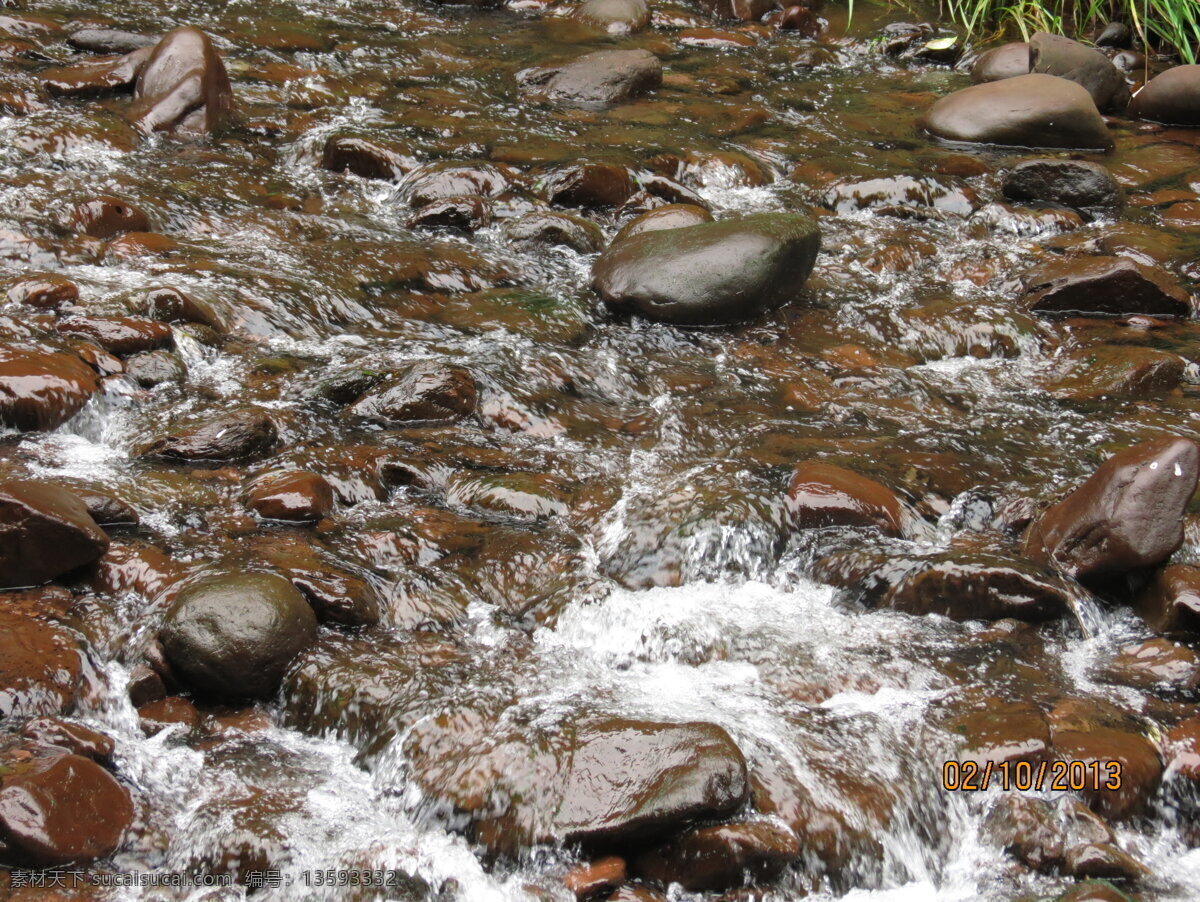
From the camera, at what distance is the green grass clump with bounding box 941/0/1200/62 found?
331 inches

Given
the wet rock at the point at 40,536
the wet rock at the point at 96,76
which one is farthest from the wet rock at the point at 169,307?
the wet rock at the point at 96,76

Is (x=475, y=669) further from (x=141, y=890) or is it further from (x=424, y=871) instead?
(x=141, y=890)

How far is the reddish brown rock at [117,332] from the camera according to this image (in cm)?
423

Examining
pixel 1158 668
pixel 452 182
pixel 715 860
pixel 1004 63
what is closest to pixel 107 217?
pixel 452 182

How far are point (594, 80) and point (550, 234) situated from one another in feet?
8.37

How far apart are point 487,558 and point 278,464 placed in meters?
0.87

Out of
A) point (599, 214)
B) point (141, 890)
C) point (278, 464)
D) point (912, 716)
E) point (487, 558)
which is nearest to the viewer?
point (141, 890)

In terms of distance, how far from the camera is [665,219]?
18.5 ft

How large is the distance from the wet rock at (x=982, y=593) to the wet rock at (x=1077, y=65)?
5.57 m

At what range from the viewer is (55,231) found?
5.07 metres

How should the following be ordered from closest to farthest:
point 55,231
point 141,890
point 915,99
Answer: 1. point 141,890
2. point 55,231
3. point 915,99

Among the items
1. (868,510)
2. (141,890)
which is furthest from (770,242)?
(141,890)

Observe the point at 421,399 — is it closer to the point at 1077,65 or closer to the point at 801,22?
the point at 1077,65

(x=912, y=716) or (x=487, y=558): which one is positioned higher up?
(x=487, y=558)
